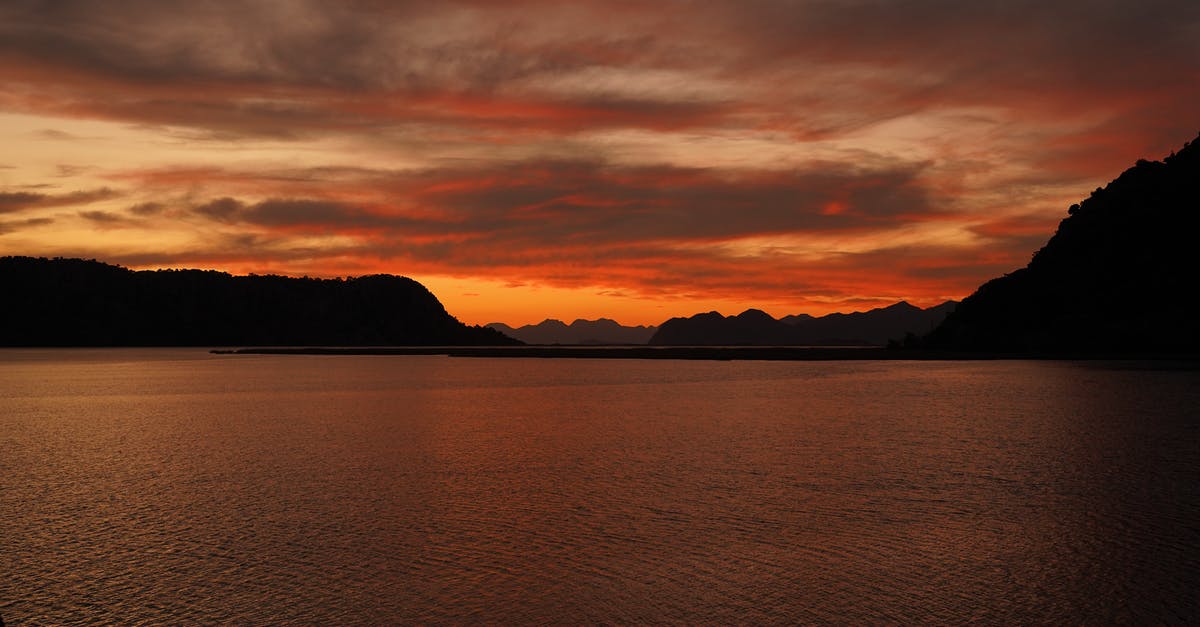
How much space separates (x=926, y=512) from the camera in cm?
1828

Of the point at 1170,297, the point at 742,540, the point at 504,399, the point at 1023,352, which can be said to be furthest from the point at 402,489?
the point at 1170,297

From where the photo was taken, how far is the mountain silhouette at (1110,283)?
138750 mm

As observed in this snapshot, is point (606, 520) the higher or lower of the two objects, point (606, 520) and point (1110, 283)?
the lower

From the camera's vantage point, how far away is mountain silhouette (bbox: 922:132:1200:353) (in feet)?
455

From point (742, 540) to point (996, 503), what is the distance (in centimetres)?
713

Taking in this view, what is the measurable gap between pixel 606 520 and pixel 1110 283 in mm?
159854

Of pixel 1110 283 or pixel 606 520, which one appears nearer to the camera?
pixel 606 520

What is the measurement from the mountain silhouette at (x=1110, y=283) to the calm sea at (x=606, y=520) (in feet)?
373

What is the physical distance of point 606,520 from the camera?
58.2 ft

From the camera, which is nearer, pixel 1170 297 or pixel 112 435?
pixel 112 435

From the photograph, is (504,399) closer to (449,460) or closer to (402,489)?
(449,460)

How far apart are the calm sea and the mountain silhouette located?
114 metres

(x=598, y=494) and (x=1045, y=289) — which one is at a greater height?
(x=1045, y=289)

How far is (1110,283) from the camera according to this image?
493 ft
